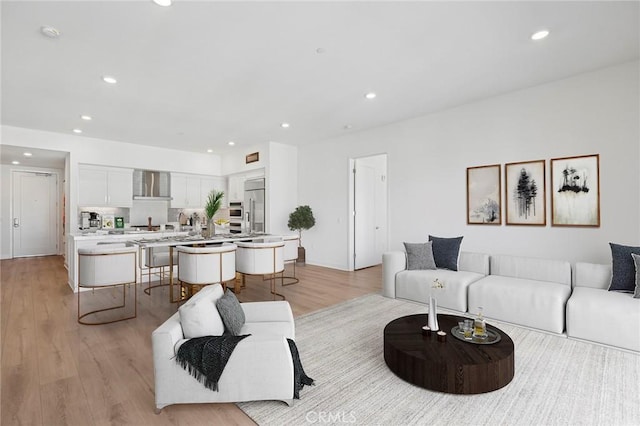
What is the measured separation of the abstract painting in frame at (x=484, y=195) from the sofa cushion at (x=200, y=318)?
3952 millimetres

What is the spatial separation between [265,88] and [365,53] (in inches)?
58.6

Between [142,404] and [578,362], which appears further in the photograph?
[578,362]

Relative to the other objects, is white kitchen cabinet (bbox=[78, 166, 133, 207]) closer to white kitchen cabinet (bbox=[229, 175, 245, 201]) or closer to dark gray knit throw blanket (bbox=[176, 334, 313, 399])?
white kitchen cabinet (bbox=[229, 175, 245, 201])

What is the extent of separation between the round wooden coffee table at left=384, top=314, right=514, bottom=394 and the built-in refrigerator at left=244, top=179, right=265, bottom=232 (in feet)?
17.4

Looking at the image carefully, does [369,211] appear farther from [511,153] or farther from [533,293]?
[533,293]

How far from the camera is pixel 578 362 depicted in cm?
256

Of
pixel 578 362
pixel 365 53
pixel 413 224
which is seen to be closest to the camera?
pixel 578 362

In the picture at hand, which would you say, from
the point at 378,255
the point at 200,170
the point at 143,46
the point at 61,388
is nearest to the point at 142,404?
the point at 61,388

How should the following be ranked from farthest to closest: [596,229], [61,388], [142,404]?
[596,229]
[61,388]
[142,404]

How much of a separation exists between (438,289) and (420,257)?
59 cm

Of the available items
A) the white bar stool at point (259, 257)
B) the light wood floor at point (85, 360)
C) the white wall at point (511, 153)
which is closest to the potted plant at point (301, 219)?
the white wall at point (511, 153)

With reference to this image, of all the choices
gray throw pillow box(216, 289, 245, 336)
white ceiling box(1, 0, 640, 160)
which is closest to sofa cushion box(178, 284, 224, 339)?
→ gray throw pillow box(216, 289, 245, 336)

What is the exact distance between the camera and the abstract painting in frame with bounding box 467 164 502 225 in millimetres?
4398

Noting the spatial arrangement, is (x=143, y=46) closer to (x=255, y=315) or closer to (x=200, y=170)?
(x=255, y=315)
